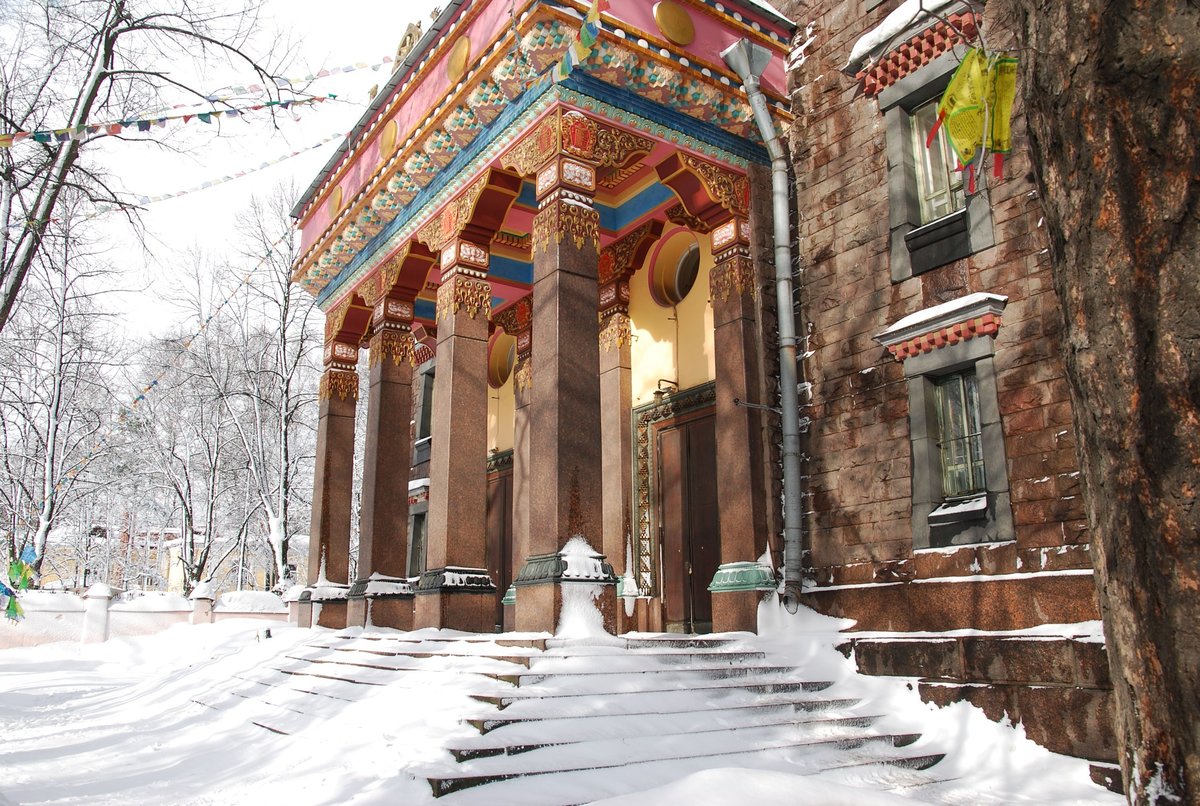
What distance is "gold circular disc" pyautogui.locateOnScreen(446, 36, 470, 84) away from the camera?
10.2 metres

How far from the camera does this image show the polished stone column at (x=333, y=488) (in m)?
13.6

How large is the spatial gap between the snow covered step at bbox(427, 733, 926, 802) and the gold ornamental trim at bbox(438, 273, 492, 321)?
616 centimetres

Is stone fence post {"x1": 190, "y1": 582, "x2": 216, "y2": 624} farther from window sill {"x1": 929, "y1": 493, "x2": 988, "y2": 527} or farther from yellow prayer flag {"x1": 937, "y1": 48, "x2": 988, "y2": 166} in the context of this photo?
yellow prayer flag {"x1": 937, "y1": 48, "x2": 988, "y2": 166}

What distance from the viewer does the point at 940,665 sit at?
24.1 feet

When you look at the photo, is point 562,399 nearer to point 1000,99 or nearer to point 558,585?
point 558,585

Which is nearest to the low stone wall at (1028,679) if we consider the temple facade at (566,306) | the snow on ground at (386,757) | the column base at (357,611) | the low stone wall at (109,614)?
the snow on ground at (386,757)

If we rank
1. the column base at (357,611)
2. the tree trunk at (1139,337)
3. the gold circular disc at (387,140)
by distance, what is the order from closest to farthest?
the tree trunk at (1139,337)
the column base at (357,611)
the gold circular disc at (387,140)

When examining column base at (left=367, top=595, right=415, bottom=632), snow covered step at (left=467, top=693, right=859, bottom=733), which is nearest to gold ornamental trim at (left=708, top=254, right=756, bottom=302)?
snow covered step at (left=467, top=693, right=859, bottom=733)

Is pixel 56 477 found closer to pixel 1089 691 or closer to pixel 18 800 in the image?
pixel 18 800

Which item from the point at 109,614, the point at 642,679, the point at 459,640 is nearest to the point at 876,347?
the point at 642,679

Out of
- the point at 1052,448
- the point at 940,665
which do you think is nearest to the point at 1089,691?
the point at 940,665

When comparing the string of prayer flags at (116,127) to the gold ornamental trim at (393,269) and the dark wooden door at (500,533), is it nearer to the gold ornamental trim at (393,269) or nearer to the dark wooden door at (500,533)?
the gold ornamental trim at (393,269)

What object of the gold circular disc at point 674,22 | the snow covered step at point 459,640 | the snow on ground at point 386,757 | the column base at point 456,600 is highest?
the gold circular disc at point 674,22

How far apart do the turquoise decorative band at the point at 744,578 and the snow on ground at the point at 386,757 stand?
317 mm
